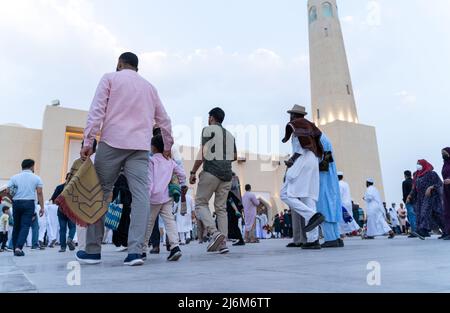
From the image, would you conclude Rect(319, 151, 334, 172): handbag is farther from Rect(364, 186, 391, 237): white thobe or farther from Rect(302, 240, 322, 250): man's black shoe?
Rect(364, 186, 391, 237): white thobe

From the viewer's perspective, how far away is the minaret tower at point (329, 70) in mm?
28359

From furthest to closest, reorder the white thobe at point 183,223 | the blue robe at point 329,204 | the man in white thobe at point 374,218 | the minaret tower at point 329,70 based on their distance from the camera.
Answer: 1. the minaret tower at point 329,70
2. the white thobe at point 183,223
3. the man in white thobe at point 374,218
4. the blue robe at point 329,204

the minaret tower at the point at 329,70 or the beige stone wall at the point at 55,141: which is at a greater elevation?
the minaret tower at the point at 329,70

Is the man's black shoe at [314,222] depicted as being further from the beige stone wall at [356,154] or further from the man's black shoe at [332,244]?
the beige stone wall at [356,154]

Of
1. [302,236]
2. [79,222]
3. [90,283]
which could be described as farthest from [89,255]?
[302,236]

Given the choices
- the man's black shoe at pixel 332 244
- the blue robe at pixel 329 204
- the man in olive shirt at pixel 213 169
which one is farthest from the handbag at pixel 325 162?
the man in olive shirt at pixel 213 169

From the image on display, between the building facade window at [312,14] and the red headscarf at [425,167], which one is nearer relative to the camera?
the red headscarf at [425,167]

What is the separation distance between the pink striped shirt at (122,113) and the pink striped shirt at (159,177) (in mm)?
919

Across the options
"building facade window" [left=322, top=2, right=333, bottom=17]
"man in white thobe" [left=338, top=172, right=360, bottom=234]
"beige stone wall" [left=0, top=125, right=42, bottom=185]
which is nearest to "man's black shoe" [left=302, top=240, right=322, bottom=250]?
"man in white thobe" [left=338, top=172, right=360, bottom=234]

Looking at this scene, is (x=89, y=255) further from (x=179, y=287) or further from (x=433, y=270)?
(x=433, y=270)

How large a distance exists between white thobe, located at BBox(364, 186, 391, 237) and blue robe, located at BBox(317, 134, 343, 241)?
16.4 feet

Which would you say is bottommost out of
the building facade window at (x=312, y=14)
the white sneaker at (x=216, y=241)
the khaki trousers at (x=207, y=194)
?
the white sneaker at (x=216, y=241)

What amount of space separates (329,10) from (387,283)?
106ft

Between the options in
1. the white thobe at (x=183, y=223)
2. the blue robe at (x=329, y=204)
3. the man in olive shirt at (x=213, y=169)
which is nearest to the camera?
the man in olive shirt at (x=213, y=169)
